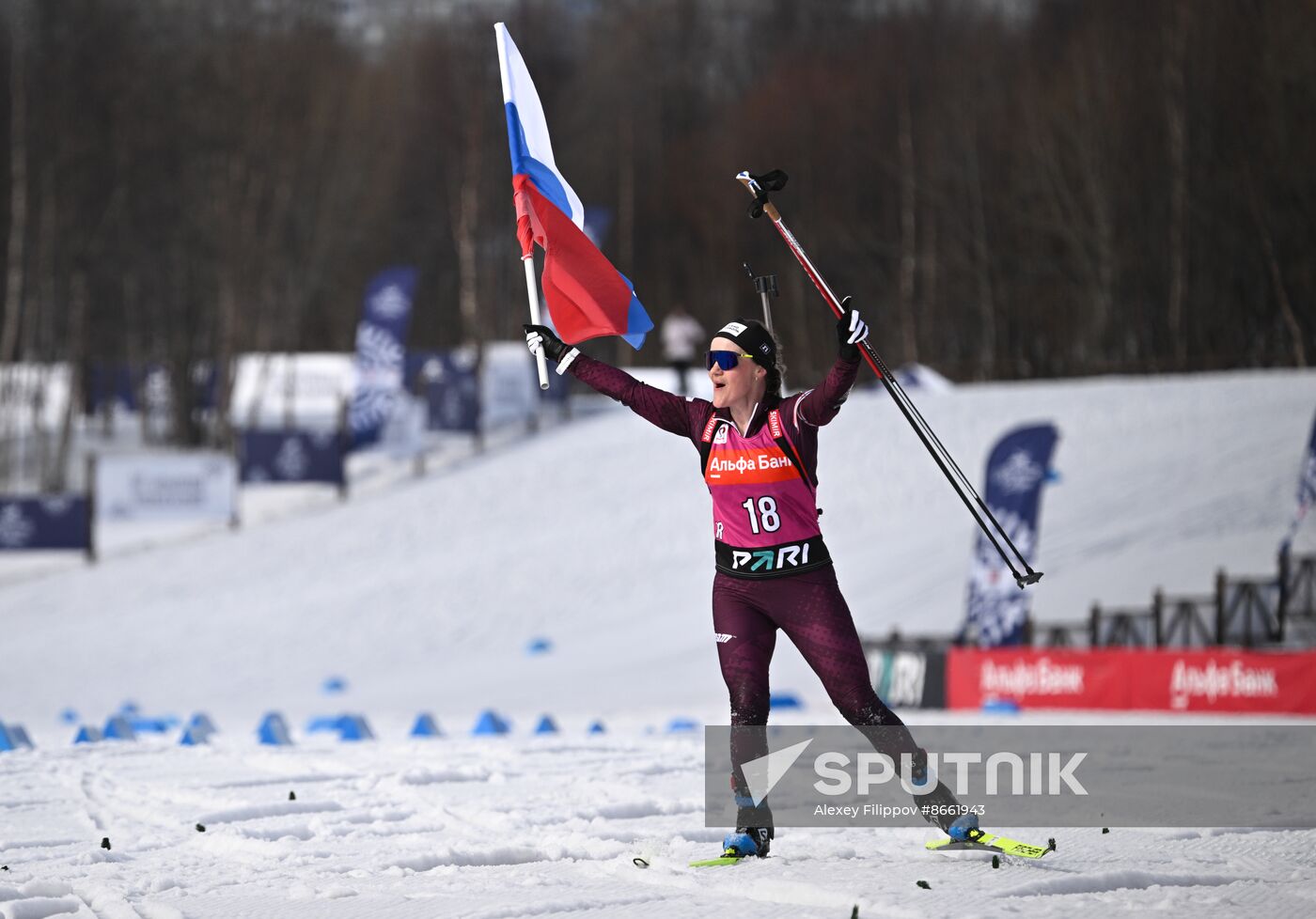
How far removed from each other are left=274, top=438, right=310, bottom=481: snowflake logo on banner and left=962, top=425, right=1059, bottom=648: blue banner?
13873 mm

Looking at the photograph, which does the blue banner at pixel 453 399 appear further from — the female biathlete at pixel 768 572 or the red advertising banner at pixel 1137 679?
the female biathlete at pixel 768 572

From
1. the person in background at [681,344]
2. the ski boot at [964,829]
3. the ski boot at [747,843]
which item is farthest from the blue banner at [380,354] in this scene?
the ski boot at [964,829]

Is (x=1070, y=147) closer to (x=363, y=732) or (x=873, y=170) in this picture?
(x=873, y=170)

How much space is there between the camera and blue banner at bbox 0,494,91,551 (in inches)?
912

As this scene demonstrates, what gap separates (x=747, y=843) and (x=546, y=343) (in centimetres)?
183

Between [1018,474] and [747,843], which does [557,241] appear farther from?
[1018,474]

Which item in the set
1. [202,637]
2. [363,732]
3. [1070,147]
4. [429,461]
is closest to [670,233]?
[1070,147]

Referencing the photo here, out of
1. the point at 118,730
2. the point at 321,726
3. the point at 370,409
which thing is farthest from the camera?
the point at 370,409

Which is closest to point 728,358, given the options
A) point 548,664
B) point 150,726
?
point 150,726

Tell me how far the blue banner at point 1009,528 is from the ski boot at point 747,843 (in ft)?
32.2

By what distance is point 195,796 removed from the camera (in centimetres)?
668

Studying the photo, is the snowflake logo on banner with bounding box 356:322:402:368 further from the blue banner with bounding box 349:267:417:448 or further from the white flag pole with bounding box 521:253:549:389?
the white flag pole with bounding box 521:253:549:389

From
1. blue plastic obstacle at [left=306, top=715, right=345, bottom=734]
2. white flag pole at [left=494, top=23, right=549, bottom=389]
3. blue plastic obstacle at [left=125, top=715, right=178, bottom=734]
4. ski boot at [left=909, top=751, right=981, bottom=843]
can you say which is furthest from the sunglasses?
blue plastic obstacle at [left=125, top=715, right=178, bottom=734]

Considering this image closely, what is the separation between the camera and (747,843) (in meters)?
4.93
